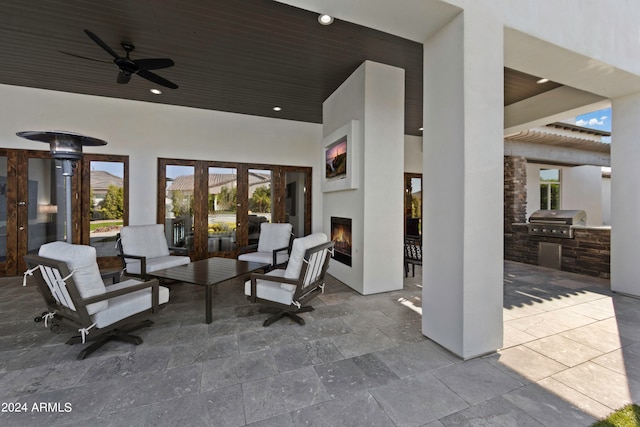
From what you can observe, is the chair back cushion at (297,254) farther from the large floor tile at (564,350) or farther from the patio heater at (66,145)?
the patio heater at (66,145)

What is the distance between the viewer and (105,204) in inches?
216

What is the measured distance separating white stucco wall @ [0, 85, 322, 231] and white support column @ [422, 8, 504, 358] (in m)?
4.65

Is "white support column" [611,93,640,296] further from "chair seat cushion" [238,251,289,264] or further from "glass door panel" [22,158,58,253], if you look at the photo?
"glass door panel" [22,158,58,253]

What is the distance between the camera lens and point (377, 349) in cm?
244

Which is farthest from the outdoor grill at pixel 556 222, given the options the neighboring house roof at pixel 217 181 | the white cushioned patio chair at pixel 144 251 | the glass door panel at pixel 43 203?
the glass door panel at pixel 43 203

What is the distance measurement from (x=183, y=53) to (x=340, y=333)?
439 centimetres

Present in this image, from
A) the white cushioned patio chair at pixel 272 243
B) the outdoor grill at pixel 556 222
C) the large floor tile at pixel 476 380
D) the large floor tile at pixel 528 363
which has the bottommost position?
the large floor tile at pixel 476 380

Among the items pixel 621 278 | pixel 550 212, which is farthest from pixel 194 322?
pixel 550 212

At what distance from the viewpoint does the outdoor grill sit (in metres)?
5.30

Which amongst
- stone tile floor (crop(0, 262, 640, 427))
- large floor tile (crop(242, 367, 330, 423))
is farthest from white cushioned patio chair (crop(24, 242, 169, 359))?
large floor tile (crop(242, 367, 330, 423))

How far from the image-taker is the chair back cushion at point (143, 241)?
432 cm

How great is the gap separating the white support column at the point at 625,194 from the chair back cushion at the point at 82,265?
6.84 meters

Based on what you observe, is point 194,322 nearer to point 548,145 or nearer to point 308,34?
point 308,34

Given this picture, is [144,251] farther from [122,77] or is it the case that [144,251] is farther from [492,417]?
[492,417]
